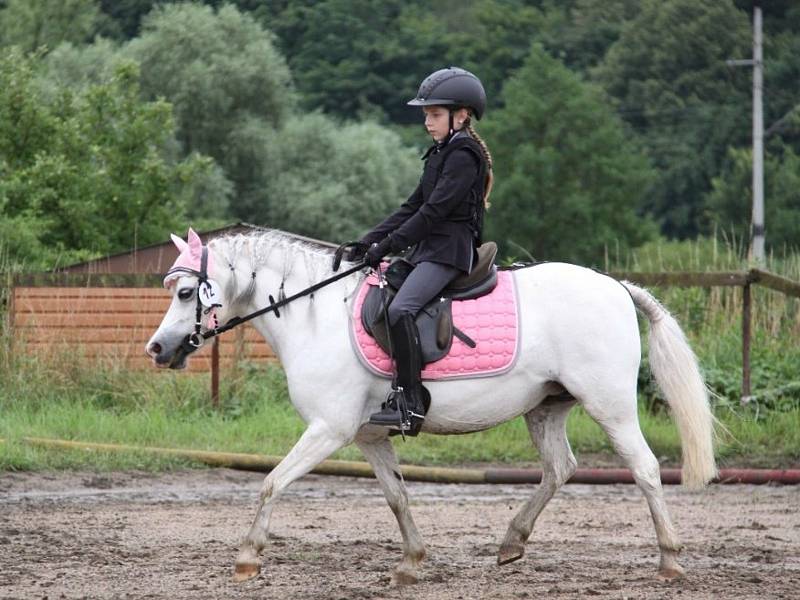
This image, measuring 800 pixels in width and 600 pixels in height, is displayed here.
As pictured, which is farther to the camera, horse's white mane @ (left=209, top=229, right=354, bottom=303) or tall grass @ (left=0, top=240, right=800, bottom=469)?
tall grass @ (left=0, top=240, right=800, bottom=469)

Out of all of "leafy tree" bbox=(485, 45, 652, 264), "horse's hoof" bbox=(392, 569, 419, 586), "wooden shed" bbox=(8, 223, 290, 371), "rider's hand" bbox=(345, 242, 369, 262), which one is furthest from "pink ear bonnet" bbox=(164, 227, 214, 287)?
"leafy tree" bbox=(485, 45, 652, 264)

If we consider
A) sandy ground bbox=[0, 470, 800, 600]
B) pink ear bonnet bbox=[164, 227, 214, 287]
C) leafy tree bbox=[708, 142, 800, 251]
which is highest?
leafy tree bbox=[708, 142, 800, 251]

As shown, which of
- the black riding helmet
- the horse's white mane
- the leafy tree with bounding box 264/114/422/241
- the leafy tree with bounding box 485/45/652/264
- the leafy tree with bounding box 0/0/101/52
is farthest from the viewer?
the leafy tree with bounding box 485/45/652/264

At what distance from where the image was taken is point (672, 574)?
7367 millimetres

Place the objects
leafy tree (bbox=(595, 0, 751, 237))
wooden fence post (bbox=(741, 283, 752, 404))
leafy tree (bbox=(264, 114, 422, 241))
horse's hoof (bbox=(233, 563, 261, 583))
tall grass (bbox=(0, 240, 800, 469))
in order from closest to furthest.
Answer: horse's hoof (bbox=(233, 563, 261, 583)) < tall grass (bbox=(0, 240, 800, 469)) < wooden fence post (bbox=(741, 283, 752, 404)) < leafy tree (bbox=(264, 114, 422, 241)) < leafy tree (bbox=(595, 0, 751, 237))

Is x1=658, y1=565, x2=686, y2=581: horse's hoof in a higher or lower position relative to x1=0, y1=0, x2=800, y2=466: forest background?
lower

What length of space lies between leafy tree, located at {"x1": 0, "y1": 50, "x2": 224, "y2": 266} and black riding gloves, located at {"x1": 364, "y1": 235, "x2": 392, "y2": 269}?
1262 cm

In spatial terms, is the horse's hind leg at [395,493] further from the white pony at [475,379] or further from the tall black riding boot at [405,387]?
the tall black riding boot at [405,387]

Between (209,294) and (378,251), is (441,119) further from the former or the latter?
(209,294)

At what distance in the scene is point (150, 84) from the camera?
4675 cm

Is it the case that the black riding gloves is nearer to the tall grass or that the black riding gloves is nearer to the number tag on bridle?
the number tag on bridle

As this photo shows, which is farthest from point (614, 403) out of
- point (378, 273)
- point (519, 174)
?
point (519, 174)

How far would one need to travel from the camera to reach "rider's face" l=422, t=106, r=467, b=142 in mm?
7648

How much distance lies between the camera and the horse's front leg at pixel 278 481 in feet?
23.4
